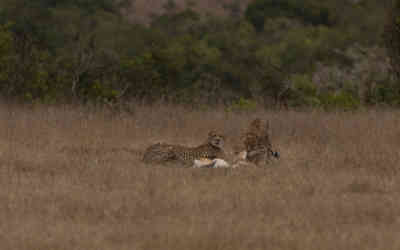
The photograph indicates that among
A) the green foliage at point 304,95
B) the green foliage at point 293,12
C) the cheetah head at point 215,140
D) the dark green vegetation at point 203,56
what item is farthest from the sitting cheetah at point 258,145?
the green foliage at point 293,12

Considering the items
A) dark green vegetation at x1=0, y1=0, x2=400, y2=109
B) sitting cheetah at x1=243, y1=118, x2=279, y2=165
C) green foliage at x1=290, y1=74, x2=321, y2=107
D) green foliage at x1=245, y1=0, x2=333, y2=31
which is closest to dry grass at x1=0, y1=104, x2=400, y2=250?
sitting cheetah at x1=243, y1=118, x2=279, y2=165

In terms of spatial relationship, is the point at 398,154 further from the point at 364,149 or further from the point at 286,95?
the point at 286,95

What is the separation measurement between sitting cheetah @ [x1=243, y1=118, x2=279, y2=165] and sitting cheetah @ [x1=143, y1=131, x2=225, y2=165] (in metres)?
0.36

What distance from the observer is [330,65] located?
32.5m

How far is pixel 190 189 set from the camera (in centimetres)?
763

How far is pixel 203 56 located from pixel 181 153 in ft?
70.1

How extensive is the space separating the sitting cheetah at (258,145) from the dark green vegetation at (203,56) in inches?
180

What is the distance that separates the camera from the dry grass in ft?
19.6

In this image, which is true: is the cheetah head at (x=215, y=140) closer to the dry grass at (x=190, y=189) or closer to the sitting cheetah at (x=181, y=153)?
the sitting cheetah at (x=181, y=153)

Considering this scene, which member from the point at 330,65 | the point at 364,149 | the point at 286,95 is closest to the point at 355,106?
the point at 286,95

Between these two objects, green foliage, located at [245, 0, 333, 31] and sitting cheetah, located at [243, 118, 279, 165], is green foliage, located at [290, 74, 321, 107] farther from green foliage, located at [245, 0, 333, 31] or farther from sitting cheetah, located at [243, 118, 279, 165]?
green foliage, located at [245, 0, 333, 31]

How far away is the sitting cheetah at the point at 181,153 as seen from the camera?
360 inches

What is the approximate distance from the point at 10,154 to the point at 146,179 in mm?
2157

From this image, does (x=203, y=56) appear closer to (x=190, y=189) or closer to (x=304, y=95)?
(x=304, y=95)
